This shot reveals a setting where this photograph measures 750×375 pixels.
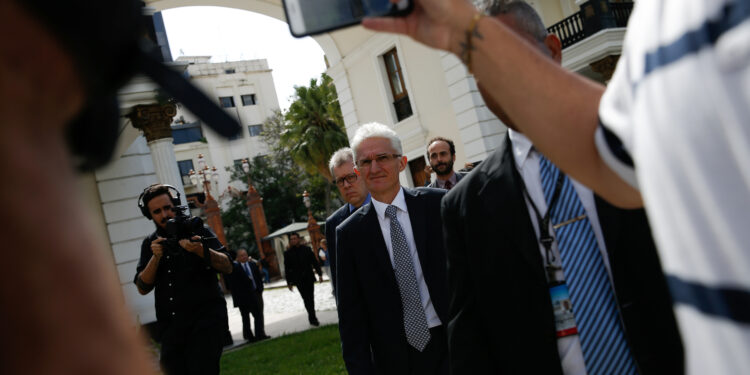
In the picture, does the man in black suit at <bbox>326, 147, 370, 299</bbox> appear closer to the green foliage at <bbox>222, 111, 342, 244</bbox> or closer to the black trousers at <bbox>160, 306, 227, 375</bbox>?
the black trousers at <bbox>160, 306, 227, 375</bbox>

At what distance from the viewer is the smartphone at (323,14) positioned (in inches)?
48.2

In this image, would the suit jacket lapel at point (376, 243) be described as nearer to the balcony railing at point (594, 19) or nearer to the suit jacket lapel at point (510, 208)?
the suit jacket lapel at point (510, 208)

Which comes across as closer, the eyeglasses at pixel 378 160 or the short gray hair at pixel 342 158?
the eyeglasses at pixel 378 160

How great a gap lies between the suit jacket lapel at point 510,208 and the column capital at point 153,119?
33.2 ft

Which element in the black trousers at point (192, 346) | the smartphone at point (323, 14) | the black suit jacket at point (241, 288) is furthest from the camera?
the black suit jacket at point (241, 288)

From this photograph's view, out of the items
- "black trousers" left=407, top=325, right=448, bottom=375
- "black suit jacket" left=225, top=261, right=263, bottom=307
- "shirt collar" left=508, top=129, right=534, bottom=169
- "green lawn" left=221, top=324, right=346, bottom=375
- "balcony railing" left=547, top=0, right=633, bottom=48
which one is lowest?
"green lawn" left=221, top=324, right=346, bottom=375

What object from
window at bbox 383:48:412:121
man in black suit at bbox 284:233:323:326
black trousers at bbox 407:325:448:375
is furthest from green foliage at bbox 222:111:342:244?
black trousers at bbox 407:325:448:375

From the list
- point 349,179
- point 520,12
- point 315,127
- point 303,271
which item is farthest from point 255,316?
point 315,127

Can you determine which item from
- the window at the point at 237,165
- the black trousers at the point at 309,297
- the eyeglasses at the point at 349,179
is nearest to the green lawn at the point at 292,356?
the black trousers at the point at 309,297

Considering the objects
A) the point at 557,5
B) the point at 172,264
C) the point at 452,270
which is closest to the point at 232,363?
the point at 172,264

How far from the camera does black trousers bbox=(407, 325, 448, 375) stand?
11.1 feet

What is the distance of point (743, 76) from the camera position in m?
0.68

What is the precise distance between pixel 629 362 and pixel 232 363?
32.6 ft

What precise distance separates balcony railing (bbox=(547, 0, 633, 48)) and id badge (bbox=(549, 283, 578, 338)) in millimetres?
18820
